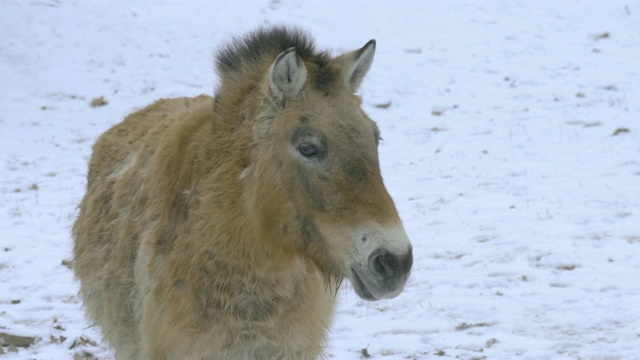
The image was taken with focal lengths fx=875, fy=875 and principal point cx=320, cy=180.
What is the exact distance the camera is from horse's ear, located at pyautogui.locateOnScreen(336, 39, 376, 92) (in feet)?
13.8

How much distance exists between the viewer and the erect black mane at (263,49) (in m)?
4.25

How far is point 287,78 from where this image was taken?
12.9ft

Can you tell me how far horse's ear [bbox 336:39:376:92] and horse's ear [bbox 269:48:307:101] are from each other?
305 mm

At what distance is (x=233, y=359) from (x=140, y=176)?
1.21 meters

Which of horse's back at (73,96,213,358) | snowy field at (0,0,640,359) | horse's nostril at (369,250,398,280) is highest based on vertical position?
horse's nostril at (369,250,398,280)

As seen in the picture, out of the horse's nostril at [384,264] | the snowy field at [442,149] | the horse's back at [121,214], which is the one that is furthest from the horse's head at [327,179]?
the snowy field at [442,149]

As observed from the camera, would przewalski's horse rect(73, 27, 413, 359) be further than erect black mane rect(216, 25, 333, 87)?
No

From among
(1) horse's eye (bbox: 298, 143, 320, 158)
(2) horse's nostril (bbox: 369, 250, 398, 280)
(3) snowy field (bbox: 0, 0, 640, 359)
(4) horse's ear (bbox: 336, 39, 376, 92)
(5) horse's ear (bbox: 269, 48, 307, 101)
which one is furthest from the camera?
(3) snowy field (bbox: 0, 0, 640, 359)

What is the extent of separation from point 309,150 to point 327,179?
0.17 meters

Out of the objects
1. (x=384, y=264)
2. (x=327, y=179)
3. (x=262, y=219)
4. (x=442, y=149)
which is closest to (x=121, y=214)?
(x=262, y=219)

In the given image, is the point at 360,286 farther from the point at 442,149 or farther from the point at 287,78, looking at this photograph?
the point at 442,149

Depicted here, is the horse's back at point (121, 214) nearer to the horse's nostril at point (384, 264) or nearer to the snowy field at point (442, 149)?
the snowy field at point (442, 149)

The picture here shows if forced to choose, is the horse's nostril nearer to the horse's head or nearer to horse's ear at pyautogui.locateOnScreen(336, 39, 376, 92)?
the horse's head

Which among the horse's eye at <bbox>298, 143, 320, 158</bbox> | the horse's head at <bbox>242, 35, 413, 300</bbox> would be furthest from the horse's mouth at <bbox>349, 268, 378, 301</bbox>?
the horse's eye at <bbox>298, 143, 320, 158</bbox>
